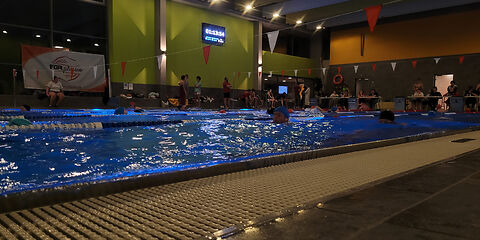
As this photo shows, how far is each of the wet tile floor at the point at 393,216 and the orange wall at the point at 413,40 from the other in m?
19.4

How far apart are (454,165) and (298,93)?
53.3 feet

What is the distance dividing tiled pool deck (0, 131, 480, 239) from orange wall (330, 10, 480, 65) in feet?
62.3

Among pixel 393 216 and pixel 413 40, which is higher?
pixel 413 40

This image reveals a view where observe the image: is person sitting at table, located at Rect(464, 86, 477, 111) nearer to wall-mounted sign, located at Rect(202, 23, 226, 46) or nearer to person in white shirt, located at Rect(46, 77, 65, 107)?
wall-mounted sign, located at Rect(202, 23, 226, 46)

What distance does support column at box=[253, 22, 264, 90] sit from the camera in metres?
19.4

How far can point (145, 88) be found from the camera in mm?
15031

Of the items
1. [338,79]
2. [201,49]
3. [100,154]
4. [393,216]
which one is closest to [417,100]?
[338,79]

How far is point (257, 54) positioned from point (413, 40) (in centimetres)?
894

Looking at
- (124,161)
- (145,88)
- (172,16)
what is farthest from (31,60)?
(124,161)

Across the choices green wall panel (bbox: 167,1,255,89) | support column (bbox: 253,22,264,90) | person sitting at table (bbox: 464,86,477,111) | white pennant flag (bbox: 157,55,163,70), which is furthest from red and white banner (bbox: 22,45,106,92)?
person sitting at table (bbox: 464,86,477,111)

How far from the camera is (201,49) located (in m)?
17.0

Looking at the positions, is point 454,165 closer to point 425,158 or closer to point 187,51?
point 425,158

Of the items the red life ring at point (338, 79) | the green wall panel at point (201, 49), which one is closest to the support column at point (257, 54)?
the green wall panel at point (201, 49)

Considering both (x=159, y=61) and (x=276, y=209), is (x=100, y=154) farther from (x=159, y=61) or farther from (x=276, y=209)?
(x=159, y=61)
